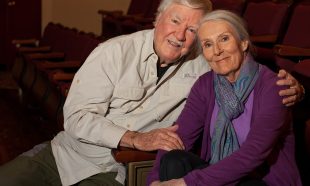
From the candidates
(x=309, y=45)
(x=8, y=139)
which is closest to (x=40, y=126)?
(x=8, y=139)

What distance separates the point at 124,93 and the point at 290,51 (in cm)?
44

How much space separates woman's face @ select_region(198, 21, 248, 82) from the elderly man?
69 mm

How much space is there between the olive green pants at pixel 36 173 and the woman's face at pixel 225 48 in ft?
0.65

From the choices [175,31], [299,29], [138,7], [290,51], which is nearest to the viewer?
[175,31]

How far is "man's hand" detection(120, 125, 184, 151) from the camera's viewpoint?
1.76 feet

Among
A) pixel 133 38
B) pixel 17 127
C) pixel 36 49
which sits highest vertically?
pixel 133 38

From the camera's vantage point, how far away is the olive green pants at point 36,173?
0.60 m

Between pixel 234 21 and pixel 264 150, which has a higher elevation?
pixel 234 21

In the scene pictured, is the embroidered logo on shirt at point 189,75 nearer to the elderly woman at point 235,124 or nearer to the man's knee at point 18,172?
the elderly woman at point 235,124

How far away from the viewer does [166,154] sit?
0.51 metres

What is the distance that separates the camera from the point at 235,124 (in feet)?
1.69

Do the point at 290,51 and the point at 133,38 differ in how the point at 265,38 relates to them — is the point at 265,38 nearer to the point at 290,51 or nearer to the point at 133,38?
the point at 290,51

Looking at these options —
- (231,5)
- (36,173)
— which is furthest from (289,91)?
(231,5)

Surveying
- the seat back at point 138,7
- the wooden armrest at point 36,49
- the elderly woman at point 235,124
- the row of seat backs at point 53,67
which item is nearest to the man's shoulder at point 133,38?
the elderly woman at point 235,124
